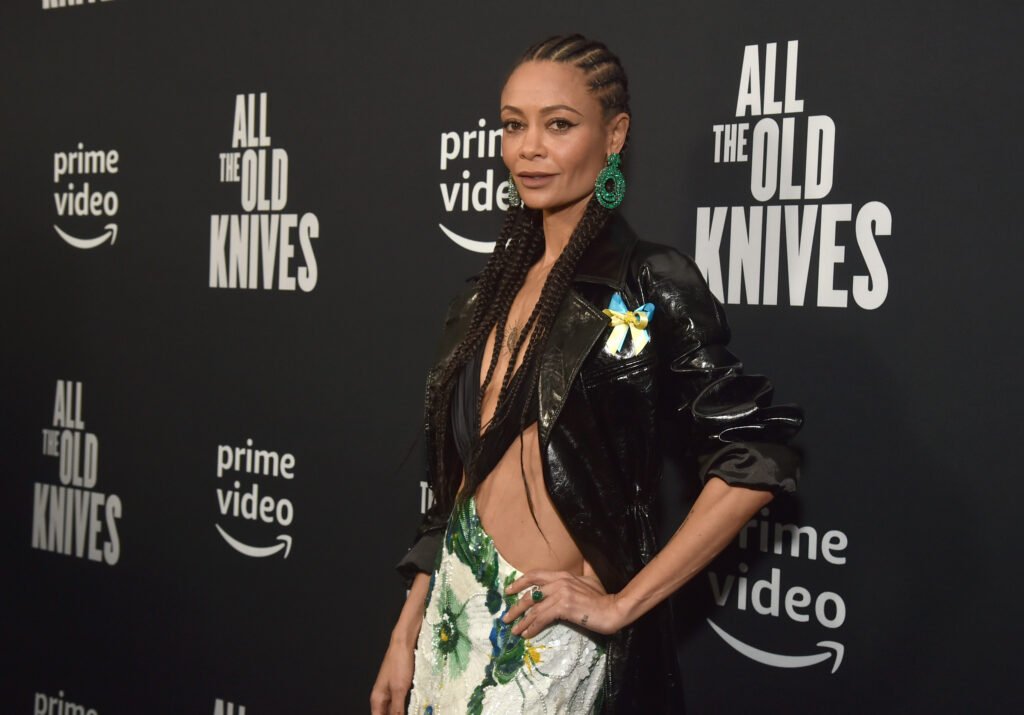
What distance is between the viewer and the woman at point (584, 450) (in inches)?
68.9

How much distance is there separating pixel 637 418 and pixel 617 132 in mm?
502

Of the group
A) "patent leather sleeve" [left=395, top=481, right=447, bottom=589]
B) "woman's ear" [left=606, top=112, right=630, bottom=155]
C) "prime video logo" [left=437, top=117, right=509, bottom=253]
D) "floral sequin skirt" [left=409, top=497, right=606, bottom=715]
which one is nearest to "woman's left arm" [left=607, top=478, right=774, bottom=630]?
"floral sequin skirt" [left=409, top=497, right=606, bottom=715]

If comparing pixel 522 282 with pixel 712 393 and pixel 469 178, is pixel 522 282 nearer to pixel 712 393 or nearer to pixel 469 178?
pixel 712 393

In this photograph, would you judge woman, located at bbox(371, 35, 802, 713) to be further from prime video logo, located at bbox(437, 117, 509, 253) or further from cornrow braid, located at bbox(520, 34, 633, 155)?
prime video logo, located at bbox(437, 117, 509, 253)

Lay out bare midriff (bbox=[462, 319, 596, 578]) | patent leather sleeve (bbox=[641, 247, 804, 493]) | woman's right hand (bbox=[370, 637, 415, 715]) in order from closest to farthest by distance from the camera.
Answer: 1. patent leather sleeve (bbox=[641, 247, 804, 493])
2. bare midriff (bbox=[462, 319, 596, 578])
3. woman's right hand (bbox=[370, 637, 415, 715])

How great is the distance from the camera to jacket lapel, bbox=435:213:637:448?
5.89 feet

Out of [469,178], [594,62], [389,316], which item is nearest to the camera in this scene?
[594,62]

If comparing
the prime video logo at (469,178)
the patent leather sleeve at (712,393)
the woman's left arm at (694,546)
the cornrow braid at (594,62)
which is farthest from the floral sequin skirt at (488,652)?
the prime video logo at (469,178)

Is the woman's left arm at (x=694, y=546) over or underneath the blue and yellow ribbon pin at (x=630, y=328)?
underneath

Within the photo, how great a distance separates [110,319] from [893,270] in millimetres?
2387

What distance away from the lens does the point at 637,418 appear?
1.83 metres

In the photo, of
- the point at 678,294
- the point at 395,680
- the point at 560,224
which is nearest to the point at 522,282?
the point at 560,224

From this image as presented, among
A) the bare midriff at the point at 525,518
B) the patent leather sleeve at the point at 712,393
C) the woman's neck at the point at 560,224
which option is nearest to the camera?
the patent leather sleeve at the point at 712,393

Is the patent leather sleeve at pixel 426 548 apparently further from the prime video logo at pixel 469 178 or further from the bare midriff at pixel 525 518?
the prime video logo at pixel 469 178
